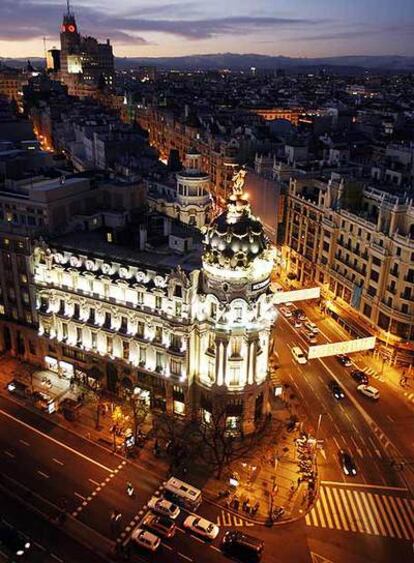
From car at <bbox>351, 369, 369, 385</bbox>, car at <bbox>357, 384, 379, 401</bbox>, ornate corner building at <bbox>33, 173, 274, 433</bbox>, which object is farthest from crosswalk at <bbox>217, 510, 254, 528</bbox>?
car at <bbox>351, 369, 369, 385</bbox>

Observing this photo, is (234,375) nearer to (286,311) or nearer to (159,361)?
(159,361)

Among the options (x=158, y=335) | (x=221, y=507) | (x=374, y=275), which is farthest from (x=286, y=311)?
(x=221, y=507)

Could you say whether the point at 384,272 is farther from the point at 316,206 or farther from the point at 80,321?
the point at 80,321

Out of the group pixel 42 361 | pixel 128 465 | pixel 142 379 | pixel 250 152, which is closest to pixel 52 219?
pixel 42 361

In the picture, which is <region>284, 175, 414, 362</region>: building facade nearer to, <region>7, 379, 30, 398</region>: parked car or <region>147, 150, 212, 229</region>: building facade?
<region>147, 150, 212, 229</region>: building facade

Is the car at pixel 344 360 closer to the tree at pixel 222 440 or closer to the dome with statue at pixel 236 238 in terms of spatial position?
the tree at pixel 222 440
